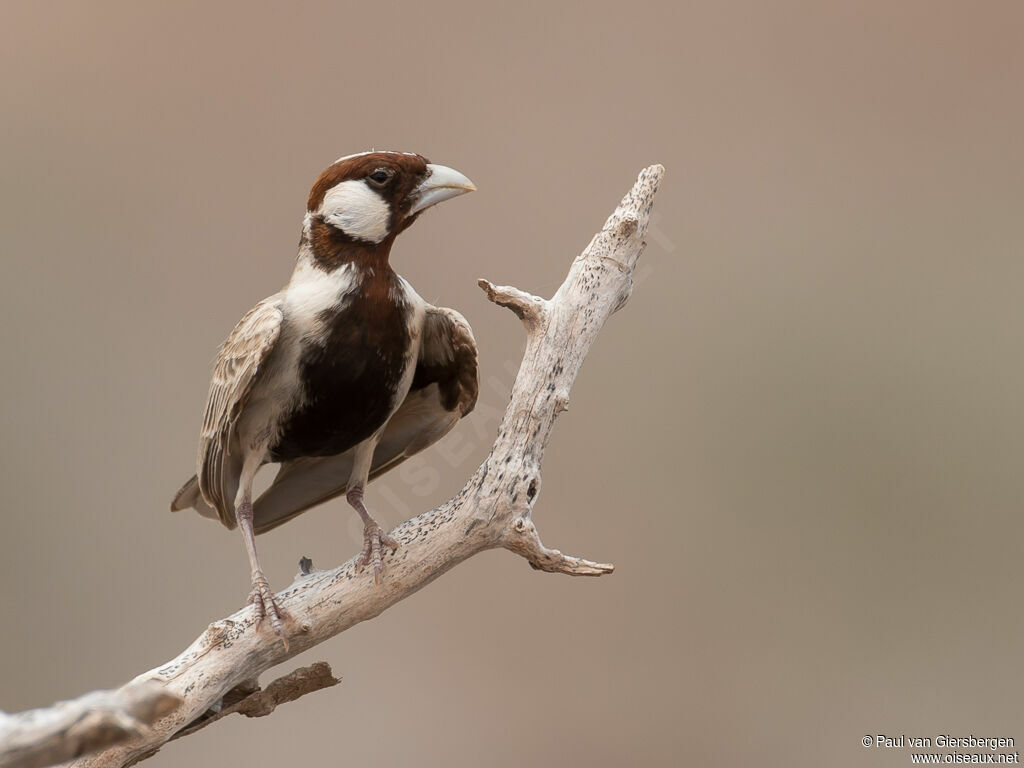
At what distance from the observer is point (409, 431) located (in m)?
2.53

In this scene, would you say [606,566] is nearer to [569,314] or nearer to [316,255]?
[569,314]

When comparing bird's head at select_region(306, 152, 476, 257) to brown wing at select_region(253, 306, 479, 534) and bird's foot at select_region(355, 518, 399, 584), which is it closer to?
brown wing at select_region(253, 306, 479, 534)

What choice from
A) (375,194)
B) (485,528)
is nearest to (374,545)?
(485,528)

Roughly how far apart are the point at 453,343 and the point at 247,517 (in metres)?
0.58

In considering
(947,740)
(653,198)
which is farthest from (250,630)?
(947,740)

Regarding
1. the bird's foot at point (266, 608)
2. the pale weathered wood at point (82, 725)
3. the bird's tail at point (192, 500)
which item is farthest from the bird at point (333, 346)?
the pale weathered wood at point (82, 725)

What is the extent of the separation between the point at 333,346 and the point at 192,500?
2.18ft

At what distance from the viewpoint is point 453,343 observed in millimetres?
2367

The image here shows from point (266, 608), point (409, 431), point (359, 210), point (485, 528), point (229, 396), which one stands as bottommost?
point (266, 608)

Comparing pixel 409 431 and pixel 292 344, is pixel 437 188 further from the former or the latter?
pixel 409 431

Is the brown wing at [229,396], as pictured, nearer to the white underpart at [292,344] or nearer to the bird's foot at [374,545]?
the white underpart at [292,344]

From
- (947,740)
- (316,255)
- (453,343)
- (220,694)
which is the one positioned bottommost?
(947,740)

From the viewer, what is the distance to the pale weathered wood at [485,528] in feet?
6.84

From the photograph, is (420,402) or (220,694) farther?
(420,402)
